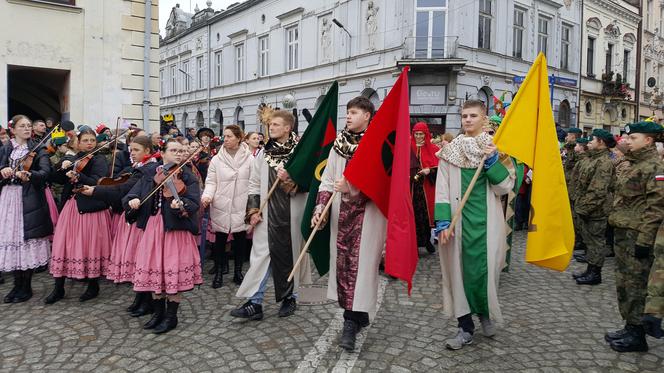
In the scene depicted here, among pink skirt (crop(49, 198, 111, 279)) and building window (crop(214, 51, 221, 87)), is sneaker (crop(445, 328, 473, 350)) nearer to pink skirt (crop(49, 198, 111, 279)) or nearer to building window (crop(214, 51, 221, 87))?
pink skirt (crop(49, 198, 111, 279))

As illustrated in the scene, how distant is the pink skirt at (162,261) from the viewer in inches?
171

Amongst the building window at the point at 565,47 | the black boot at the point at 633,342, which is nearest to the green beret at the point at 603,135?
the black boot at the point at 633,342

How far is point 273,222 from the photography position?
15.6 ft

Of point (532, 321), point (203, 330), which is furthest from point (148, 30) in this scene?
point (532, 321)

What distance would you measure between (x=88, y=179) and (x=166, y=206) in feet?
4.74

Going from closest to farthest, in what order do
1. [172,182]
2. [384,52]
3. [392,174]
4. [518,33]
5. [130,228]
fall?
[392,174]
[172,182]
[130,228]
[384,52]
[518,33]

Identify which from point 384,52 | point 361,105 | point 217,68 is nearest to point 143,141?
point 361,105

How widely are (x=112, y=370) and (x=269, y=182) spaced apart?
79.6 inches

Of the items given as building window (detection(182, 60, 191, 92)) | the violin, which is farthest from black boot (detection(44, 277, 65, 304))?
building window (detection(182, 60, 191, 92))

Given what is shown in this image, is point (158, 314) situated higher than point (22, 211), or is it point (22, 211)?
point (22, 211)

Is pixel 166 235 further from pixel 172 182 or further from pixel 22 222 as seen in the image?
pixel 22 222

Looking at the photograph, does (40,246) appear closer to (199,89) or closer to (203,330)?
(203,330)

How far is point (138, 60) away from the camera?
11.1 meters

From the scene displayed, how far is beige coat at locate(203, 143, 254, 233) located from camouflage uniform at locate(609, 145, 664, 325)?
3895 millimetres
